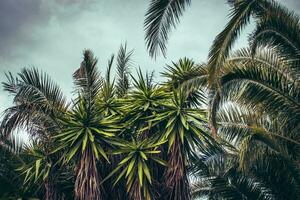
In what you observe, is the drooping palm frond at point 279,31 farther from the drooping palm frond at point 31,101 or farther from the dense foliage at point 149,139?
the drooping palm frond at point 31,101

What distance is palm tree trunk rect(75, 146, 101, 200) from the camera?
1525 cm

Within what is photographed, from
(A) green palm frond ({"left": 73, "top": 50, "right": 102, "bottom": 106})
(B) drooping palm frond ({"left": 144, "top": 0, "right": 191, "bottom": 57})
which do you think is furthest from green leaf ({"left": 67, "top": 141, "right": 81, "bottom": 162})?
(B) drooping palm frond ({"left": 144, "top": 0, "right": 191, "bottom": 57})

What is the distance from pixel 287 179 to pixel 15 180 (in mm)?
7582

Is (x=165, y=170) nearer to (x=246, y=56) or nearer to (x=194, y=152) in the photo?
(x=194, y=152)

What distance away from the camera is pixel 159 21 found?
11656 mm

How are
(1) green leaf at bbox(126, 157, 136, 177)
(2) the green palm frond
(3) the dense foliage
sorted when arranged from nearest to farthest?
(3) the dense foliage < (1) green leaf at bbox(126, 157, 136, 177) < (2) the green palm frond

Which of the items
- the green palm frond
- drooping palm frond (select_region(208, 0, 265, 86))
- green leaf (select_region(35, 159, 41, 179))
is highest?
the green palm frond

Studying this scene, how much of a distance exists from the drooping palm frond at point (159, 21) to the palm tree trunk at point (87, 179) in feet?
15.9

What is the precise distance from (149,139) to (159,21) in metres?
5.39

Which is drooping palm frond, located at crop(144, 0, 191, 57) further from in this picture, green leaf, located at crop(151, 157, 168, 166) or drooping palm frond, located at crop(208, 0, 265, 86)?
green leaf, located at crop(151, 157, 168, 166)

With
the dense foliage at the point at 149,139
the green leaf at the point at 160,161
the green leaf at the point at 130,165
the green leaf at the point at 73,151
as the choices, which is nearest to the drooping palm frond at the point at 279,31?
the dense foliage at the point at 149,139

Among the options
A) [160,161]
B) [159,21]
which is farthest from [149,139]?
[159,21]

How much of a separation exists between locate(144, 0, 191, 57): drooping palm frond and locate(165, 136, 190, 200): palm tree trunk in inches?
190

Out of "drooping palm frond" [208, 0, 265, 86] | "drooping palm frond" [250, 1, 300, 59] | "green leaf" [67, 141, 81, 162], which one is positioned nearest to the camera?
"drooping palm frond" [208, 0, 265, 86]
